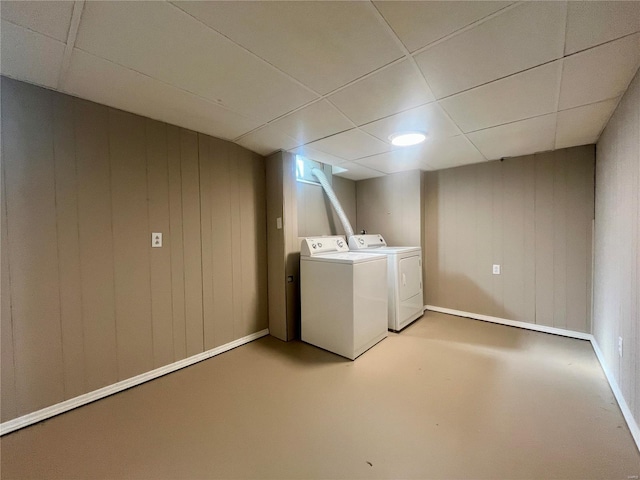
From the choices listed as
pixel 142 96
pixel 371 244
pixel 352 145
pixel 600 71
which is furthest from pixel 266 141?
pixel 600 71

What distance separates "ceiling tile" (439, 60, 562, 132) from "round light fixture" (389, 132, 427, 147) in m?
0.31

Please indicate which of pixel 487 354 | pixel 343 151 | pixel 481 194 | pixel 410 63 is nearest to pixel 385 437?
pixel 487 354

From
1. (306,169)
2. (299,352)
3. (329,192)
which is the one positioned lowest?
(299,352)

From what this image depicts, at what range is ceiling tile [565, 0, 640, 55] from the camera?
0.96 metres

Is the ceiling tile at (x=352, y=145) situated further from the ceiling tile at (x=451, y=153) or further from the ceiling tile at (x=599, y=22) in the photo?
the ceiling tile at (x=599, y=22)

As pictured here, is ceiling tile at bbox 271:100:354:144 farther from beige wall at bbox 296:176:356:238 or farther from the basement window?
beige wall at bbox 296:176:356:238

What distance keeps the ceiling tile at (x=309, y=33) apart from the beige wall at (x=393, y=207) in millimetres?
2304

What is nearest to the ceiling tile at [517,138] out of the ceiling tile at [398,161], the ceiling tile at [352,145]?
the ceiling tile at [398,161]

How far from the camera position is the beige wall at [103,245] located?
141 cm

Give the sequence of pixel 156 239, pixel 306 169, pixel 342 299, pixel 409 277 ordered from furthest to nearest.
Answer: pixel 306 169, pixel 409 277, pixel 342 299, pixel 156 239

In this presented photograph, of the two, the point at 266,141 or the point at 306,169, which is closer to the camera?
the point at 266,141

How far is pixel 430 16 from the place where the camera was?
1.02m

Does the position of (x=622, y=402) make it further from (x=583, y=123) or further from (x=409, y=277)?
(x=583, y=123)

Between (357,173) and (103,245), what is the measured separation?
2.89 metres
